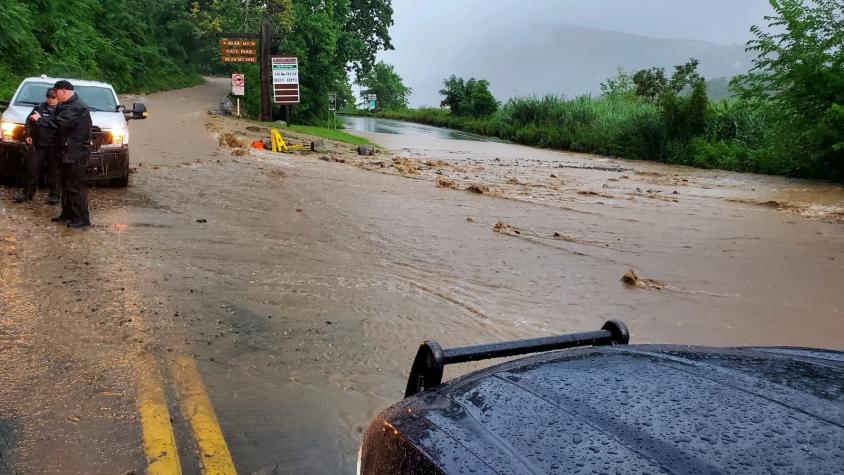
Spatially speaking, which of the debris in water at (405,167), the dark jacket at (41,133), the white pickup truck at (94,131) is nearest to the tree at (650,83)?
the debris in water at (405,167)

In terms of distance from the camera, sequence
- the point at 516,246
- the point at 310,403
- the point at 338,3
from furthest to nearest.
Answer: the point at 338,3, the point at 516,246, the point at 310,403

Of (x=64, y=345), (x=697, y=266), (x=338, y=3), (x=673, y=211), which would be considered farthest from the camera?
(x=338, y=3)

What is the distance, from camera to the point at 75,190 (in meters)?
7.29

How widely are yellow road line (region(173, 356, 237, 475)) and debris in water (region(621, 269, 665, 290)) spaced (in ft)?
15.4

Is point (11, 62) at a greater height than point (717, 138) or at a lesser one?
greater

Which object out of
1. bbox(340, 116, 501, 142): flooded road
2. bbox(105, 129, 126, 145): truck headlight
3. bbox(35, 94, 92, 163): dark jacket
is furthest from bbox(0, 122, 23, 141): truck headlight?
bbox(340, 116, 501, 142): flooded road

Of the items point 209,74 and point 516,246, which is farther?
point 209,74

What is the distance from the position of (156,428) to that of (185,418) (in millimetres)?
166

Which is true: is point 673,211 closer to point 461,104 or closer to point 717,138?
point 717,138

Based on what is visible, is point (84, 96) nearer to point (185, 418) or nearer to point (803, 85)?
point (185, 418)

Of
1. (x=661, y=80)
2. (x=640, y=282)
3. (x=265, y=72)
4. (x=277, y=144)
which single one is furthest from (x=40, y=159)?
(x=661, y=80)

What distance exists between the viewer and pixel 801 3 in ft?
64.1

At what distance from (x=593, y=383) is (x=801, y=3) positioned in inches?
879

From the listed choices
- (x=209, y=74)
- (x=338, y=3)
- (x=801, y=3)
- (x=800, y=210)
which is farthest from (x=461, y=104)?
(x=800, y=210)
